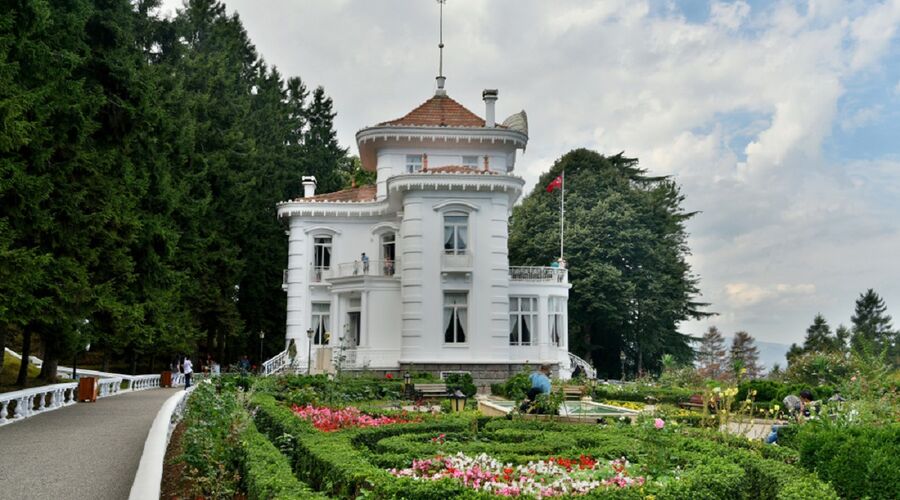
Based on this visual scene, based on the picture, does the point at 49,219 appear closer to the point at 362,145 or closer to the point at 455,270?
the point at 455,270

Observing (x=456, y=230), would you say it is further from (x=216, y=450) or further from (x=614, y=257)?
(x=216, y=450)

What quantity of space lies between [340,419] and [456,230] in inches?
681

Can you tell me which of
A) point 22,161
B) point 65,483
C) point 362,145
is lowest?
point 65,483

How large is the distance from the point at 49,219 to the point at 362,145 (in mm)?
18846

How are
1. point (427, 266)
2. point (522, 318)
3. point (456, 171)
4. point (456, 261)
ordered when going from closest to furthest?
point (456, 261), point (427, 266), point (456, 171), point (522, 318)

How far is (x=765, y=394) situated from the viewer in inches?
856

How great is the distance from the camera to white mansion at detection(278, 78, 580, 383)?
3016 cm

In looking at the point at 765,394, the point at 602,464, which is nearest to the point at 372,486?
the point at 602,464

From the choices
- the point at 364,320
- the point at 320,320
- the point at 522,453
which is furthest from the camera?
the point at 320,320

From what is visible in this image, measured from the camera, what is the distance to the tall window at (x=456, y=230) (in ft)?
101

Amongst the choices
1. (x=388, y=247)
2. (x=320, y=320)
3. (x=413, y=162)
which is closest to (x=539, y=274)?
(x=388, y=247)

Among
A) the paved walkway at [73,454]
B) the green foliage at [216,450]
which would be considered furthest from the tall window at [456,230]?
the green foliage at [216,450]

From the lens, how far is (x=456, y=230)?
3066 cm

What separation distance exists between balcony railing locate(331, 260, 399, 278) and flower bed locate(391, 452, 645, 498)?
23823 mm
